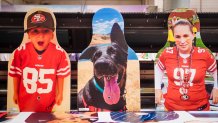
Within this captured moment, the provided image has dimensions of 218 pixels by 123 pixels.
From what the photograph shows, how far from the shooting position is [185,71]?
1762 millimetres

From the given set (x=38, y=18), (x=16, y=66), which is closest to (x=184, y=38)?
(x=38, y=18)

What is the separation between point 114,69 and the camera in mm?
1754

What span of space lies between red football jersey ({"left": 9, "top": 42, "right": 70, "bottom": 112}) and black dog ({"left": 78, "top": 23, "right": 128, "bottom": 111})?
172mm

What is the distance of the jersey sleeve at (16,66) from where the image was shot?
1708 millimetres

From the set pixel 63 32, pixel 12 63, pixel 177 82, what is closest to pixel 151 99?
pixel 177 82

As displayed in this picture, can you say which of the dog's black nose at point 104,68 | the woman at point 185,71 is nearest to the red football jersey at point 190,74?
the woman at point 185,71

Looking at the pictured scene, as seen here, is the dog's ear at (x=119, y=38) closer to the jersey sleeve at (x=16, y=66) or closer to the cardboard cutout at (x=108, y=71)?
the cardboard cutout at (x=108, y=71)

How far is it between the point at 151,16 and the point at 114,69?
43cm

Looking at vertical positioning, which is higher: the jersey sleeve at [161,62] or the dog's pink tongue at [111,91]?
the jersey sleeve at [161,62]

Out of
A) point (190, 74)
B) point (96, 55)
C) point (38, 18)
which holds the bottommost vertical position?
point (190, 74)

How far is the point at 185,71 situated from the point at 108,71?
52cm

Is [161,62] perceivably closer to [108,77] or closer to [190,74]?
[190,74]

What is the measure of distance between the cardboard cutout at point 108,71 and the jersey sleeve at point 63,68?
0.08 m

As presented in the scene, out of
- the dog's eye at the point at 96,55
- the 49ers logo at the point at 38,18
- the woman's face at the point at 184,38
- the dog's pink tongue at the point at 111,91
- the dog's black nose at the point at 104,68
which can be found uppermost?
the 49ers logo at the point at 38,18
